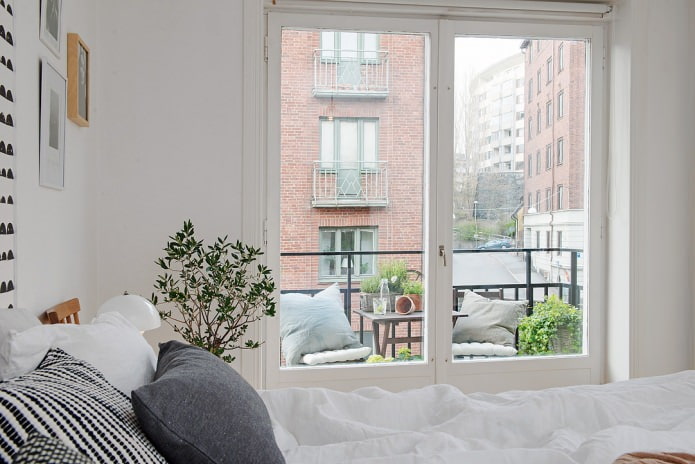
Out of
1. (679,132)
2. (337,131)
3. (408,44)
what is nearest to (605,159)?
(679,132)

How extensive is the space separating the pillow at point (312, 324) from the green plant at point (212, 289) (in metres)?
0.22

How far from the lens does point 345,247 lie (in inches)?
142

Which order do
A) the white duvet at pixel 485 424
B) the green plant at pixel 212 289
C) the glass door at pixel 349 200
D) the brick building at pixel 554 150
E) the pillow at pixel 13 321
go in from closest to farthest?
1. the pillow at pixel 13 321
2. the white duvet at pixel 485 424
3. the green plant at pixel 212 289
4. the glass door at pixel 349 200
5. the brick building at pixel 554 150

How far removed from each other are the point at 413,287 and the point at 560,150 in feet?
3.96

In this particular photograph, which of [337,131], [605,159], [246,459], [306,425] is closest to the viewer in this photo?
[246,459]

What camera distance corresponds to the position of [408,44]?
144 inches

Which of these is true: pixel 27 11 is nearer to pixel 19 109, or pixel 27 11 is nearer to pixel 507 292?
pixel 19 109

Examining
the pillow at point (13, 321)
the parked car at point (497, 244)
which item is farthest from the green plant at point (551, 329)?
the pillow at point (13, 321)

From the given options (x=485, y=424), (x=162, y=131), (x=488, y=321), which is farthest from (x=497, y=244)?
(x=485, y=424)

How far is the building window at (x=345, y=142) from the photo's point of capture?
11.7 ft

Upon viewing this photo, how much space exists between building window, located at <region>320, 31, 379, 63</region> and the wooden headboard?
6.23ft

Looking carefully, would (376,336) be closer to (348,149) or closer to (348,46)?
(348,149)

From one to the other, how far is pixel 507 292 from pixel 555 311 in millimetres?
337

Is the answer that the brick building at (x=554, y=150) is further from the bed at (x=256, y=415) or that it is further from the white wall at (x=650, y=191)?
the bed at (x=256, y=415)
